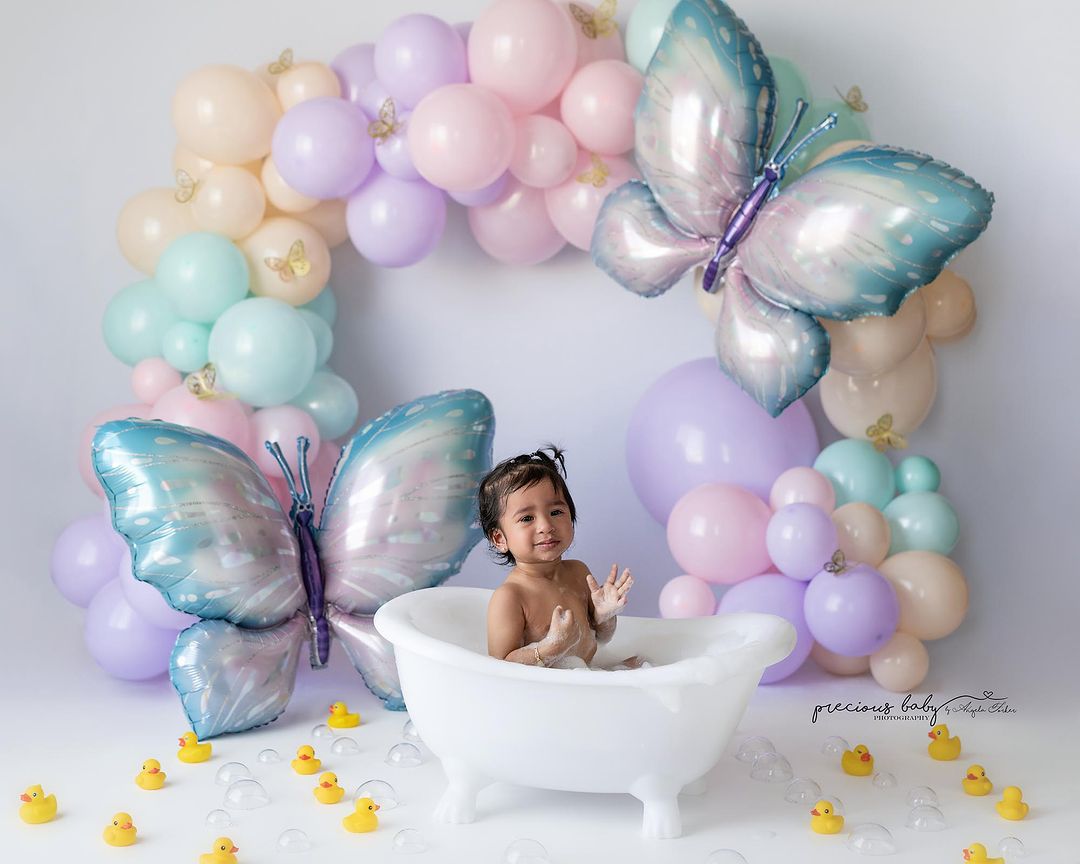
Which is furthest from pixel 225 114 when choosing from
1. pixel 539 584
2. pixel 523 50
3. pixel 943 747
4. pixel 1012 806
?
pixel 1012 806

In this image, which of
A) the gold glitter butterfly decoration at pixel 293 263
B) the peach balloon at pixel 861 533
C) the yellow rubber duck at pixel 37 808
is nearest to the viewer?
the yellow rubber duck at pixel 37 808

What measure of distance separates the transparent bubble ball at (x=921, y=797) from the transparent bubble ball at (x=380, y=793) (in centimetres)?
90

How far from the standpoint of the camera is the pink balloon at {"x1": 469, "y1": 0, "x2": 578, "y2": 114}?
307cm

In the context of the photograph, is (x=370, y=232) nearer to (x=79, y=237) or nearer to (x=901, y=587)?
(x=79, y=237)

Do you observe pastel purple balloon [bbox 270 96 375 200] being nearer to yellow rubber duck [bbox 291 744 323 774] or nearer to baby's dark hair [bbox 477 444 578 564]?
baby's dark hair [bbox 477 444 578 564]

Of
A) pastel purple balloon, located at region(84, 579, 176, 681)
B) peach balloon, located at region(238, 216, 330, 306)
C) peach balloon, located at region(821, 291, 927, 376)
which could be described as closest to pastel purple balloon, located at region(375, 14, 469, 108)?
peach balloon, located at region(238, 216, 330, 306)

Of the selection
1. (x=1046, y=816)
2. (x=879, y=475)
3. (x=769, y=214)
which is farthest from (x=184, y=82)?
(x=1046, y=816)

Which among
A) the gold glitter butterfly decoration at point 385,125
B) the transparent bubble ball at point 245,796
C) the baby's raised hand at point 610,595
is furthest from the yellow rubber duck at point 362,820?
the gold glitter butterfly decoration at point 385,125

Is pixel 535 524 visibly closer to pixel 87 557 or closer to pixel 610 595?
pixel 610 595

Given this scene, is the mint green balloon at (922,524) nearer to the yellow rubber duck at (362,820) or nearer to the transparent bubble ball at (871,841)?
the transparent bubble ball at (871,841)

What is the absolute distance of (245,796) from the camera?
239 centimetres

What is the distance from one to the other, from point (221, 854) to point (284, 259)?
5.11ft

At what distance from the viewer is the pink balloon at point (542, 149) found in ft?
10.3

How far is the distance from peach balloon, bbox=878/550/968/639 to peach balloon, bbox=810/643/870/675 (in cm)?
15
